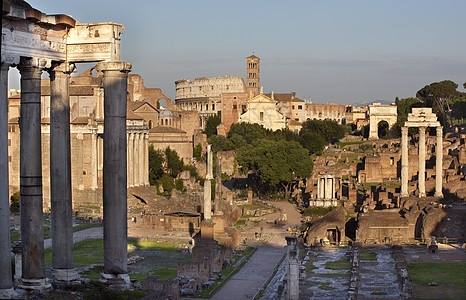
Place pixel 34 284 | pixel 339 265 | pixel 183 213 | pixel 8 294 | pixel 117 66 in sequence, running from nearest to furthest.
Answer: pixel 8 294
pixel 34 284
pixel 117 66
pixel 339 265
pixel 183 213

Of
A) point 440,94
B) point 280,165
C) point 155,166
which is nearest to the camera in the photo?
point 280,165

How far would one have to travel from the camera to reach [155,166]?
73750 mm

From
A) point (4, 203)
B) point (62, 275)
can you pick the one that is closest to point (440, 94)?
point (62, 275)

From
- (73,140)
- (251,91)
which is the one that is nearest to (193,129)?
(73,140)

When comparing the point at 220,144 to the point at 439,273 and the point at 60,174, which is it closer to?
the point at 439,273

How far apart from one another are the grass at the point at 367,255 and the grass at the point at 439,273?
9.78 feet

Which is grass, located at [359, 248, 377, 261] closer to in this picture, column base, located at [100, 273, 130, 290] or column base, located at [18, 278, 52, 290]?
column base, located at [100, 273, 130, 290]

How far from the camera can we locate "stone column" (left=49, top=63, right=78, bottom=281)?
17.0 meters

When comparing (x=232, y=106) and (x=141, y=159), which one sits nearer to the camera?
Result: (x=141, y=159)

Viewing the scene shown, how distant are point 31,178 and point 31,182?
0.08 m

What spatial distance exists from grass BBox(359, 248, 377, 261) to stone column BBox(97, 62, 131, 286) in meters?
22.7

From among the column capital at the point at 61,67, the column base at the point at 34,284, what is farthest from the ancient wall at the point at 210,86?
the column base at the point at 34,284

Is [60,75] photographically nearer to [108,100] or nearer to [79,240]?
[108,100]

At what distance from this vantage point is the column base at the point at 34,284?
16141 mm
